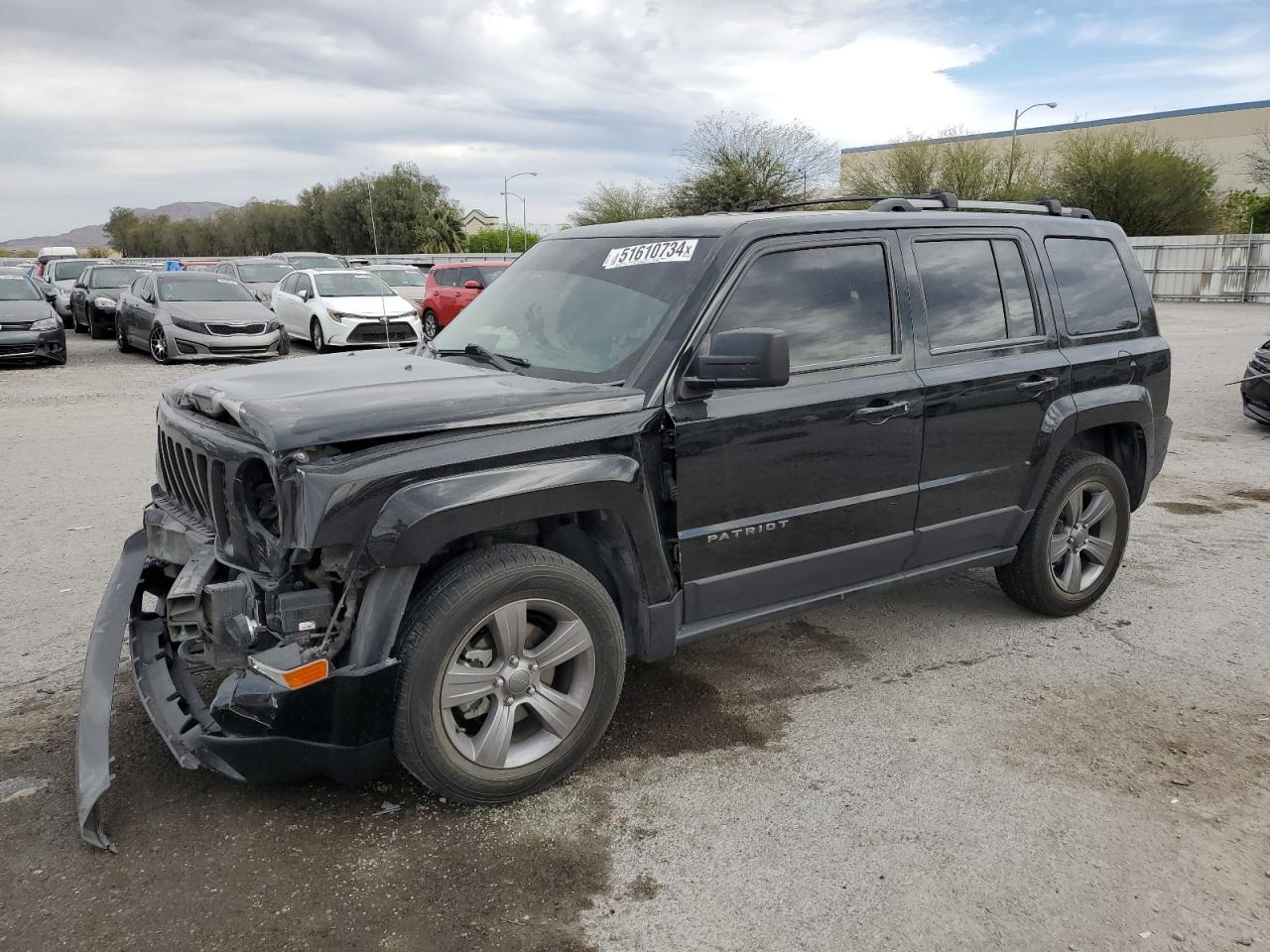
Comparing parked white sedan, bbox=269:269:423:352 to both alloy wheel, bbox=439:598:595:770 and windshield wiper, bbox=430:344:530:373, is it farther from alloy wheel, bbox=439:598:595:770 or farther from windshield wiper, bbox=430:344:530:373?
alloy wheel, bbox=439:598:595:770

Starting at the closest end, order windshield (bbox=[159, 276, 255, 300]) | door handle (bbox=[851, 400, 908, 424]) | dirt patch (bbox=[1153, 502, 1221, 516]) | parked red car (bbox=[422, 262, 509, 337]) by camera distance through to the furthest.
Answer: door handle (bbox=[851, 400, 908, 424]), dirt patch (bbox=[1153, 502, 1221, 516]), windshield (bbox=[159, 276, 255, 300]), parked red car (bbox=[422, 262, 509, 337])

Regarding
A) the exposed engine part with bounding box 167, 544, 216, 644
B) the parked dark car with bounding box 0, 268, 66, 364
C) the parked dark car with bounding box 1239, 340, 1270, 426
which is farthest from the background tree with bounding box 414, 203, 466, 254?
the exposed engine part with bounding box 167, 544, 216, 644

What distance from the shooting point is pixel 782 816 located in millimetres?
3348

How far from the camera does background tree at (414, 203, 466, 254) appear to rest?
80.4 metres

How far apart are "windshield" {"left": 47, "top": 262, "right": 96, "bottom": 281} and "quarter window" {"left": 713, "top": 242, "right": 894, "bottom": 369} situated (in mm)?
27562

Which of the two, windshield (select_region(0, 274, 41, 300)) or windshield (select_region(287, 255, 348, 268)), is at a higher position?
windshield (select_region(287, 255, 348, 268))

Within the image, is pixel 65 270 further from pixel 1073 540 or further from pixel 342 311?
pixel 1073 540

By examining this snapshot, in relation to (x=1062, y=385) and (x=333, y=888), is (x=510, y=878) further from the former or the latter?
(x=1062, y=385)

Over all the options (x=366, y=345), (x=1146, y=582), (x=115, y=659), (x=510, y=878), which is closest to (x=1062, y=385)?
(x=1146, y=582)

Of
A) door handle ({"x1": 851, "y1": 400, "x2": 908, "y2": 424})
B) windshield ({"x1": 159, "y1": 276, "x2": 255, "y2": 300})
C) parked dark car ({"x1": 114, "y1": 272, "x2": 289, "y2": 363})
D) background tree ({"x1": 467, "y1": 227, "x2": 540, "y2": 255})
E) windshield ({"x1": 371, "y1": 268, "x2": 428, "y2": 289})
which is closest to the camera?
door handle ({"x1": 851, "y1": 400, "x2": 908, "y2": 424})

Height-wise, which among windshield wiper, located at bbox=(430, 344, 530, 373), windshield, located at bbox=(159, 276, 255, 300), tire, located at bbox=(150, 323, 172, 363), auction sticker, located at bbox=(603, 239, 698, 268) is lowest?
tire, located at bbox=(150, 323, 172, 363)

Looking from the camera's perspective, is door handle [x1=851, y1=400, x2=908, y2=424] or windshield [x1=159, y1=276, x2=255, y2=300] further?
windshield [x1=159, y1=276, x2=255, y2=300]

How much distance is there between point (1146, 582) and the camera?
574 cm

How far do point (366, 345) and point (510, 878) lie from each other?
16.9m
